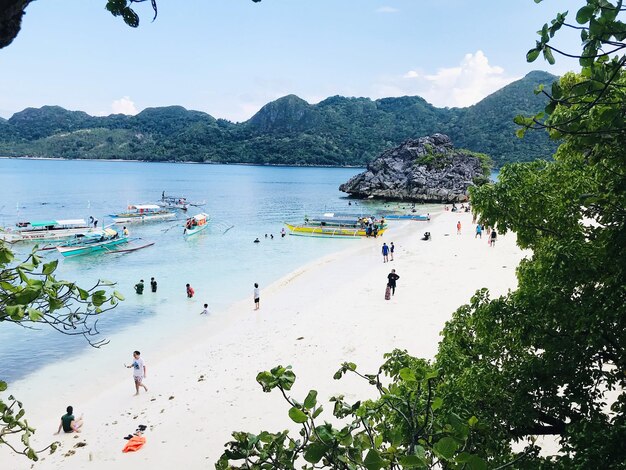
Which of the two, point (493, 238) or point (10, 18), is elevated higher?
point (10, 18)

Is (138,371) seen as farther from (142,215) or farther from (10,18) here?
(142,215)

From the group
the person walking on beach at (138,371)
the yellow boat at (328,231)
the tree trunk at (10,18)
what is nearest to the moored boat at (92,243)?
the yellow boat at (328,231)

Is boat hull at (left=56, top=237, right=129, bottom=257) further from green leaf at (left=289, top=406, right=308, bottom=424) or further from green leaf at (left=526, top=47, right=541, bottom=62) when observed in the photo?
green leaf at (left=526, top=47, right=541, bottom=62)

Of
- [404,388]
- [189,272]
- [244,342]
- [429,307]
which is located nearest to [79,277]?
[189,272]

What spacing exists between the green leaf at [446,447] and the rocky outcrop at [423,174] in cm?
7837

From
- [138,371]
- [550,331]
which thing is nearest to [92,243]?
[138,371]

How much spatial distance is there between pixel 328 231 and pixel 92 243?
22610 millimetres

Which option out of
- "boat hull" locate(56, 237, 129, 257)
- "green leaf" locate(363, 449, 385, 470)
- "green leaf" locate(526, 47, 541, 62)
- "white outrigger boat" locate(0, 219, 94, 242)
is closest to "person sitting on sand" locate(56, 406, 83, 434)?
"green leaf" locate(363, 449, 385, 470)

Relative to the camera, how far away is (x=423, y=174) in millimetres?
86000

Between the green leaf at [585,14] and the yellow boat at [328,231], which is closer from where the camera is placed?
the green leaf at [585,14]

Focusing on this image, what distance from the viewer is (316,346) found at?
50.7ft

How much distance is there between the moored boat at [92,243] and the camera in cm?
3497

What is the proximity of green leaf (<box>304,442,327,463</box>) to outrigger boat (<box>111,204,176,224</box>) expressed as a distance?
56.2 m

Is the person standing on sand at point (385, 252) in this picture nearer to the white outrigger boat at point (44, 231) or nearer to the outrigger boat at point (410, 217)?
the outrigger boat at point (410, 217)
